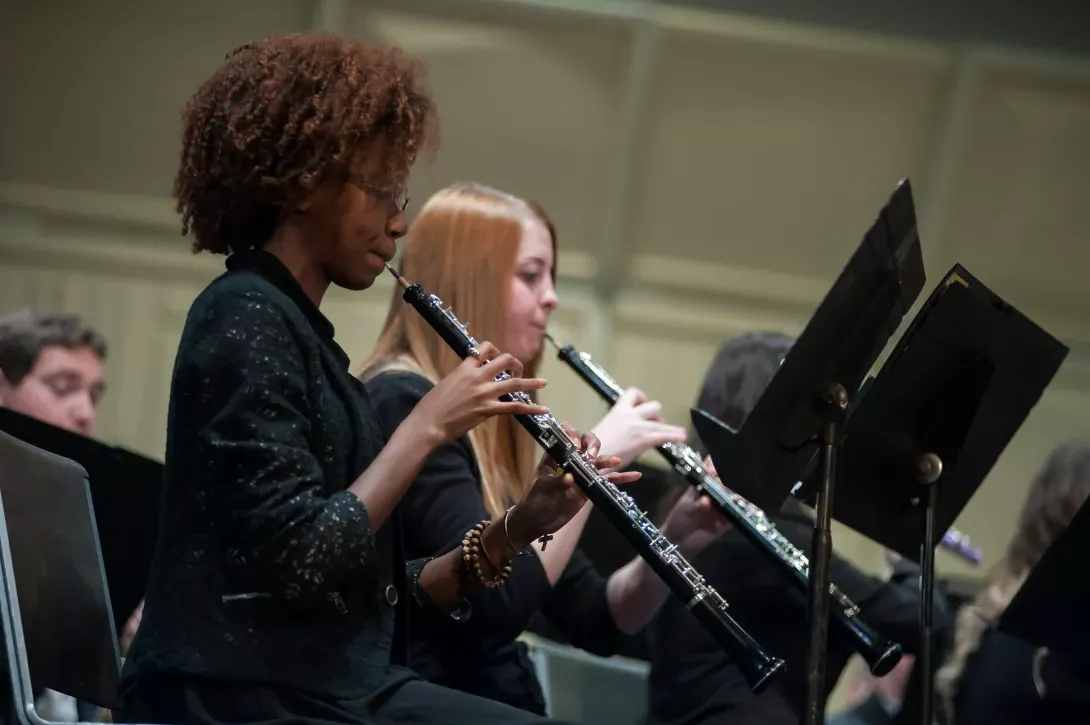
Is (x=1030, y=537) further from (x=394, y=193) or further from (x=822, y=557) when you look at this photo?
(x=394, y=193)

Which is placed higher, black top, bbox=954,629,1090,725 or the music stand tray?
the music stand tray

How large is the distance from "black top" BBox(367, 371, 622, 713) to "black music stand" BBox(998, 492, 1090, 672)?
0.70 metres

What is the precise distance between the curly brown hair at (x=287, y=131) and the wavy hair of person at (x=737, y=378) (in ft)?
3.31

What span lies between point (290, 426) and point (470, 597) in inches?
22.0

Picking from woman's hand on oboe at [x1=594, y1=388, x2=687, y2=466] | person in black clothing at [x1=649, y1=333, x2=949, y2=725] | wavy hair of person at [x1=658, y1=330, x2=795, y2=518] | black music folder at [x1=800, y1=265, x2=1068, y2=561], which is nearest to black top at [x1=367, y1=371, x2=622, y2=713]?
woman's hand on oboe at [x1=594, y1=388, x2=687, y2=466]

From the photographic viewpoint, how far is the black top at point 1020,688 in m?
2.20

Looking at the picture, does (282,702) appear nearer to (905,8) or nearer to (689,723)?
(689,723)

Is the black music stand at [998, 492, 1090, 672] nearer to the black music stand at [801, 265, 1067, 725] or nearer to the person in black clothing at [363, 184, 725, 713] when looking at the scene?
the black music stand at [801, 265, 1067, 725]

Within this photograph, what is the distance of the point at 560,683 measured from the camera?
9.34 ft

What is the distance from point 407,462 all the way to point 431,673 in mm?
508

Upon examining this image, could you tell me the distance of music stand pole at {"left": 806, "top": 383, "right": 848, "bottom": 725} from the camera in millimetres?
1442

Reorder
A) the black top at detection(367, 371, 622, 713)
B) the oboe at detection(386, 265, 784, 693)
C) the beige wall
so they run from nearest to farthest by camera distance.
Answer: the oboe at detection(386, 265, 784, 693) → the black top at detection(367, 371, 622, 713) → the beige wall

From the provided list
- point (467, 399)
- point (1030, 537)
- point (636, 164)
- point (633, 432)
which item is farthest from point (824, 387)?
point (636, 164)

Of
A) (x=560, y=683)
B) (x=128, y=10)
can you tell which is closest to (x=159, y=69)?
(x=128, y=10)
